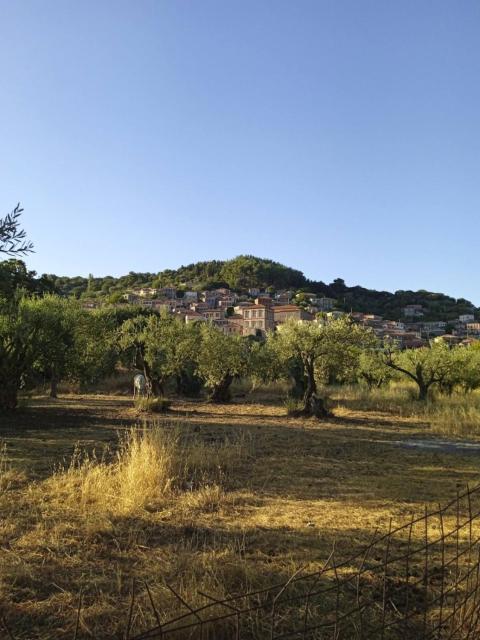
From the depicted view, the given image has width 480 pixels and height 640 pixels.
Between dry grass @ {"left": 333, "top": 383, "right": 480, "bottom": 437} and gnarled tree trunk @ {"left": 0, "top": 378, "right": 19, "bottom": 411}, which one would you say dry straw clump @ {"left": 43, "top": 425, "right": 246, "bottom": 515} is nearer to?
gnarled tree trunk @ {"left": 0, "top": 378, "right": 19, "bottom": 411}

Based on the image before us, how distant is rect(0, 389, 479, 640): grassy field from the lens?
367cm

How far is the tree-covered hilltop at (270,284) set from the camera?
121 m

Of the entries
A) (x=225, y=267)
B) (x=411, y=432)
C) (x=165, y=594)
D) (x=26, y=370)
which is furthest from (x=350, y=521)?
(x=225, y=267)

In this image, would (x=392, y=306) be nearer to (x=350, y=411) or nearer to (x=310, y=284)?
(x=310, y=284)

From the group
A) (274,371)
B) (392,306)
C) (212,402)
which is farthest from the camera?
(392,306)

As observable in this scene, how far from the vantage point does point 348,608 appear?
3.49 metres

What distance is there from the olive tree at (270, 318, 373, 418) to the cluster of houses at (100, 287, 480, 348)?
56.0m

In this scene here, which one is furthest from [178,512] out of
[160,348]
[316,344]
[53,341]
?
[160,348]

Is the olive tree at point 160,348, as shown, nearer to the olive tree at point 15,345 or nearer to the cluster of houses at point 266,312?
the olive tree at point 15,345

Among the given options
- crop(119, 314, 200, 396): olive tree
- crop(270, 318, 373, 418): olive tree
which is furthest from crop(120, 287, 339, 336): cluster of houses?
crop(270, 318, 373, 418): olive tree

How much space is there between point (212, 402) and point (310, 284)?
115 metres

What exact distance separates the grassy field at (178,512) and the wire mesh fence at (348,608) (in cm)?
18

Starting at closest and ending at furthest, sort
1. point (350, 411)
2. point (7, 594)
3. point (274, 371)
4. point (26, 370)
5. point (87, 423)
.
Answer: point (7, 594) < point (87, 423) < point (26, 370) < point (350, 411) < point (274, 371)

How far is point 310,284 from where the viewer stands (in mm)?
135375
